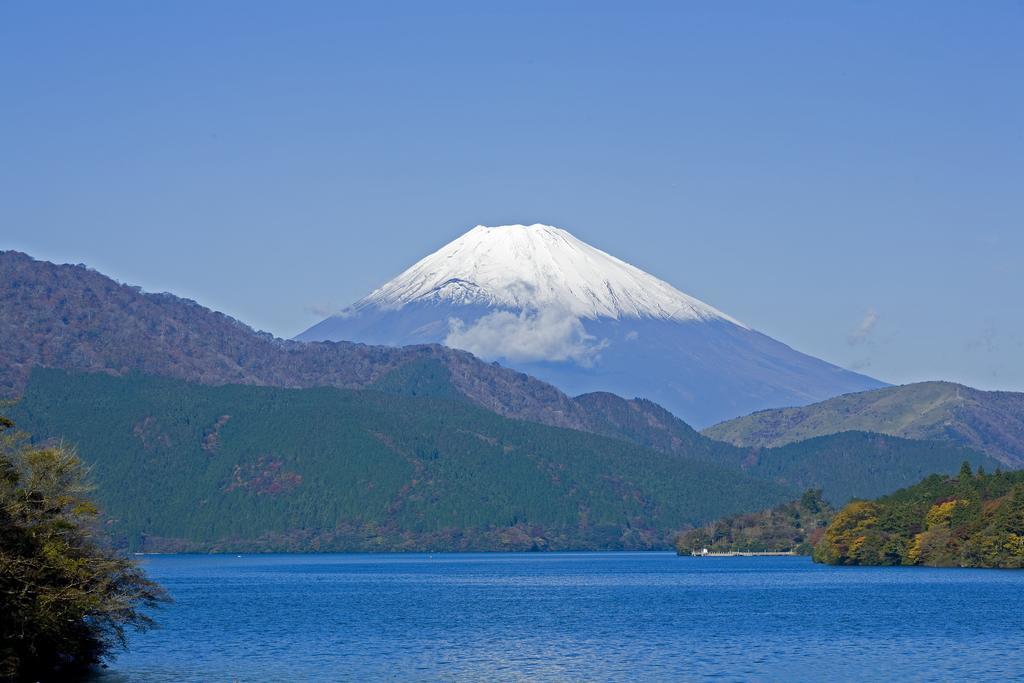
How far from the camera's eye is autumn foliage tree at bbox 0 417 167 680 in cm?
6034

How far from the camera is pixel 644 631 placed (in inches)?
3745

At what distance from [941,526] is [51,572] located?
125 m

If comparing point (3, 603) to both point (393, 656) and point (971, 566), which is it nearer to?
point (393, 656)

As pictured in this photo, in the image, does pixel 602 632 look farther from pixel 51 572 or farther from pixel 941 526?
pixel 941 526

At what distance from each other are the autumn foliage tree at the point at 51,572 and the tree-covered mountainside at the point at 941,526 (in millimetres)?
103380

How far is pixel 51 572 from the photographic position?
61812 millimetres

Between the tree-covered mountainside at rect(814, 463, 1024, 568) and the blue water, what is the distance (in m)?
3.94

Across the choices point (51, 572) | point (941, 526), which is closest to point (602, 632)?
point (51, 572)

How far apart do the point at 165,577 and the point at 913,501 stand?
8454 centimetres

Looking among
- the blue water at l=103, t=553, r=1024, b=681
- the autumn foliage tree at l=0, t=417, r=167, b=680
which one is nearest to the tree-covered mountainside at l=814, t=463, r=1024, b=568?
the blue water at l=103, t=553, r=1024, b=681

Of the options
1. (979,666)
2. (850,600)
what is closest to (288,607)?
(850,600)

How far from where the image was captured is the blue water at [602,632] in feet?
240

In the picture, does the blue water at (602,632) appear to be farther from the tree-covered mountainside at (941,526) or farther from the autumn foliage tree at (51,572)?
the autumn foliage tree at (51,572)

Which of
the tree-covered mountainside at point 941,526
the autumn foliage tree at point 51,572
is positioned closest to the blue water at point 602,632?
the tree-covered mountainside at point 941,526
